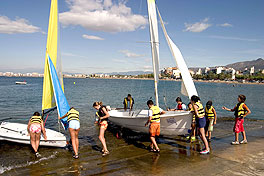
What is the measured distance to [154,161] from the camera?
6203 mm

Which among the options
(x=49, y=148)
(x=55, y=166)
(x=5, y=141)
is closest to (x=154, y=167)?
(x=55, y=166)

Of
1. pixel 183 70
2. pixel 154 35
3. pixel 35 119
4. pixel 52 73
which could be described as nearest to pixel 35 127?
pixel 35 119

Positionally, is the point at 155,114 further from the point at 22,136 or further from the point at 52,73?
the point at 22,136

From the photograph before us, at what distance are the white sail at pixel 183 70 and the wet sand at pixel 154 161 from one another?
2359 mm

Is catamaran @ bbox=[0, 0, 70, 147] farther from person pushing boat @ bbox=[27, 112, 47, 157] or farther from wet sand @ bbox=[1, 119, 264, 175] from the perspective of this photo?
person pushing boat @ bbox=[27, 112, 47, 157]

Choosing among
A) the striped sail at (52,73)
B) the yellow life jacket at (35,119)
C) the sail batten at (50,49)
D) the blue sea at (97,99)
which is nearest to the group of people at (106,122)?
the yellow life jacket at (35,119)

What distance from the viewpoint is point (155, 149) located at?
735 centimetres

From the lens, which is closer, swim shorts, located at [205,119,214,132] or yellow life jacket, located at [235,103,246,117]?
yellow life jacket, located at [235,103,246,117]

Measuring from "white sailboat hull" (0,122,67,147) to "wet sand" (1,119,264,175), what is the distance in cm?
29

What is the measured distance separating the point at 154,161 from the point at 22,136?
567cm

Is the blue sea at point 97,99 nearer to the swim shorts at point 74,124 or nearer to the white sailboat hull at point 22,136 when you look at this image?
the white sailboat hull at point 22,136

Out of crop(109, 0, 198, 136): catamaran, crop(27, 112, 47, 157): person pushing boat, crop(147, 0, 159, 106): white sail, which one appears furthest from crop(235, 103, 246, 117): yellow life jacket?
crop(27, 112, 47, 157): person pushing boat

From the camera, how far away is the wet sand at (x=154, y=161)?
215 inches

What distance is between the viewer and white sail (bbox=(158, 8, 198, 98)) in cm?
873
